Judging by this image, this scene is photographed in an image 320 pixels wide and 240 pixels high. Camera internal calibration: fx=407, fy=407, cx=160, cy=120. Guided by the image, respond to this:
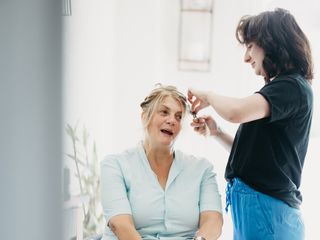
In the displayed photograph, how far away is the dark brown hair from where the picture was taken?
1488mm

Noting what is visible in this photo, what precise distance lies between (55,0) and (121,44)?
77.1 inches

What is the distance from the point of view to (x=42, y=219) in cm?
70

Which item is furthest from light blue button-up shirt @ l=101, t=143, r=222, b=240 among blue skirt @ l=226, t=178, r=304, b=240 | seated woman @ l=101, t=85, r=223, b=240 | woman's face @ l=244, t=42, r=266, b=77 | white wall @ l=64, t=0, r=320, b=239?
white wall @ l=64, t=0, r=320, b=239

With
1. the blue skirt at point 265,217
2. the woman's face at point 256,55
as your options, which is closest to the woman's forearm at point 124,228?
the blue skirt at point 265,217

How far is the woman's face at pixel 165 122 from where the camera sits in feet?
5.64

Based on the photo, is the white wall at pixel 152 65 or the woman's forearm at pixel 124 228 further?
the white wall at pixel 152 65

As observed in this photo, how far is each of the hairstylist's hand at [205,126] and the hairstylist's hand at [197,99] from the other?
11 cm

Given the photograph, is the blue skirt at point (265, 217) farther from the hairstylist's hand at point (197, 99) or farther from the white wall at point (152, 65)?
the white wall at point (152, 65)

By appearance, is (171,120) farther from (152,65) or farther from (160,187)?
(152,65)

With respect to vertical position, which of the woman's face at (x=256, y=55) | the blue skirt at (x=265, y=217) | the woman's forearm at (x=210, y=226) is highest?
the woman's face at (x=256, y=55)

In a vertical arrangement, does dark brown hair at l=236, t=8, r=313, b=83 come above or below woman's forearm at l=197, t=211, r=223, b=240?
above

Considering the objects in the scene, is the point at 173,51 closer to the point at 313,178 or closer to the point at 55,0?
the point at 313,178

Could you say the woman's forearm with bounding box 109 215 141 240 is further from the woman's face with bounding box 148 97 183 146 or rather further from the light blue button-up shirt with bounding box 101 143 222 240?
the woman's face with bounding box 148 97 183 146

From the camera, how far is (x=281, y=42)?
1484 mm
